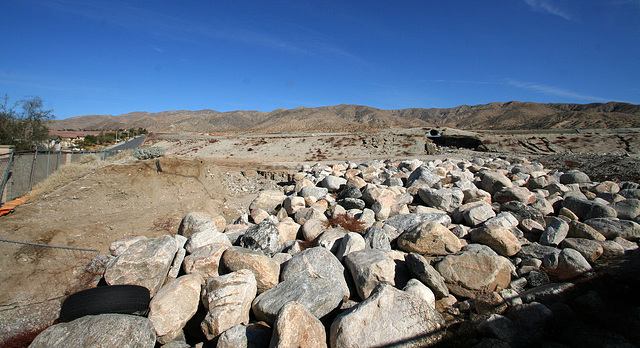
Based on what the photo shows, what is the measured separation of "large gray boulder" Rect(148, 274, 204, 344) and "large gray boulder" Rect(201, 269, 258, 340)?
6.9 inches

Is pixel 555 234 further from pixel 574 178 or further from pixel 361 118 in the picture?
pixel 361 118

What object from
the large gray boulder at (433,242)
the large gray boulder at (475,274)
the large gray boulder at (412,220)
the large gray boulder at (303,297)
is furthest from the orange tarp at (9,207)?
the large gray boulder at (475,274)

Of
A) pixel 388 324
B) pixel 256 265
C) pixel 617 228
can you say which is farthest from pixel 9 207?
pixel 617 228

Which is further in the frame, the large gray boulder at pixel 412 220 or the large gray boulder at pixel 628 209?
the large gray boulder at pixel 628 209

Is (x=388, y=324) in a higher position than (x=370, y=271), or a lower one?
lower

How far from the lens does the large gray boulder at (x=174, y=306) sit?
3723 mm

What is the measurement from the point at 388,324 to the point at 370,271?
107cm

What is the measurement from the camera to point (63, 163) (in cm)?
1438

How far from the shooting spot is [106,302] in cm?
380

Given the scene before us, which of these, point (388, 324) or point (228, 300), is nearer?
point (388, 324)

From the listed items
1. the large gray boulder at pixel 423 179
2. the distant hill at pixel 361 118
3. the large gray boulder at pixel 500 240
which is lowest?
the large gray boulder at pixel 500 240

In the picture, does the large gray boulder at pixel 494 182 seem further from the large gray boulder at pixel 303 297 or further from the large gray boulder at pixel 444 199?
the large gray boulder at pixel 303 297

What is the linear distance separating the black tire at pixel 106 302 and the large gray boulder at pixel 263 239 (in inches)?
73.0


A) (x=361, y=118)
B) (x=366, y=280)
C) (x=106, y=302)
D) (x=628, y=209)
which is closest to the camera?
(x=106, y=302)
